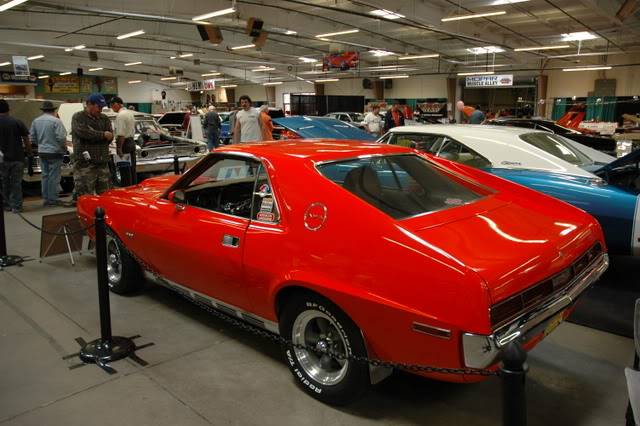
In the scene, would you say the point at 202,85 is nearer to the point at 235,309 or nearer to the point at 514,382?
the point at 235,309

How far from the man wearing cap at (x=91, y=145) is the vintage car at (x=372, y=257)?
3.87m

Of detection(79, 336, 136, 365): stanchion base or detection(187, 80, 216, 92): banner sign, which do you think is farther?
detection(187, 80, 216, 92): banner sign

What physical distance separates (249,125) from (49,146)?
373 centimetres

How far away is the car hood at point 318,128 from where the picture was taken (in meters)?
8.62

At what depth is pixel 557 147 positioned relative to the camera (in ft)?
20.5

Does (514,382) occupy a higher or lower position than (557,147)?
lower

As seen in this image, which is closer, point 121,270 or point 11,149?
point 121,270

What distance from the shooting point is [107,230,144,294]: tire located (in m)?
4.61

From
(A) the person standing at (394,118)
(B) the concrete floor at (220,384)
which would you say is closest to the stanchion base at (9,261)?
(B) the concrete floor at (220,384)

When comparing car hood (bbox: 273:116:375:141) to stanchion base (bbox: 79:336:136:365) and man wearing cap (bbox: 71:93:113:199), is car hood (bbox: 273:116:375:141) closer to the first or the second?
man wearing cap (bbox: 71:93:113:199)

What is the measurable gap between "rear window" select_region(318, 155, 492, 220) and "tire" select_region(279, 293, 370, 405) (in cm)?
65

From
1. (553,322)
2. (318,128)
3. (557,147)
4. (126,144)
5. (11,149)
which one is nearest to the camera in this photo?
Answer: (553,322)

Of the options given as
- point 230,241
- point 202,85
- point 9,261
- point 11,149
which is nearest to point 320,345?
point 230,241

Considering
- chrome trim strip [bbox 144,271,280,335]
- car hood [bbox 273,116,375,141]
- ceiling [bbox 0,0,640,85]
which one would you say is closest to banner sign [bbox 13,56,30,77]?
ceiling [bbox 0,0,640,85]
